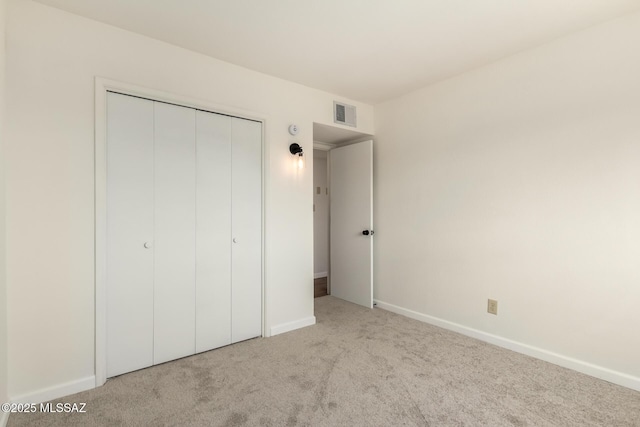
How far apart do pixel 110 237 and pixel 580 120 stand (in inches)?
134

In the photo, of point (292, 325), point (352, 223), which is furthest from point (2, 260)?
point (352, 223)

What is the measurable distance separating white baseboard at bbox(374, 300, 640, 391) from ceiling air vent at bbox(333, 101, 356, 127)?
2212 mm

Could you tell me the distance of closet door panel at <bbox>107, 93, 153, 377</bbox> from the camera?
2158 mm

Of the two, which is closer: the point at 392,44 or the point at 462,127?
the point at 392,44

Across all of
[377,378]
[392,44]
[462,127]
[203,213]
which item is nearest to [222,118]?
[203,213]

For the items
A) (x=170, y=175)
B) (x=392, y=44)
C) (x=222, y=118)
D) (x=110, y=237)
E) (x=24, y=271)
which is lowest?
(x=24, y=271)

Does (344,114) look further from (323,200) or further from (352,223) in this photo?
(323,200)

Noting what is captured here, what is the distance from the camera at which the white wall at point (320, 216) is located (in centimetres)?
520

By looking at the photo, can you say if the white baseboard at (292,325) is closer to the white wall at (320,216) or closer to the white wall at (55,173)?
the white wall at (55,173)

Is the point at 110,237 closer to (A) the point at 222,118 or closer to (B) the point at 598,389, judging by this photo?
(A) the point at 222,118

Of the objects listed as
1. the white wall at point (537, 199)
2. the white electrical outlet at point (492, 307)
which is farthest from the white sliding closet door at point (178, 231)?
the white electrical outlet at point (492, 307)

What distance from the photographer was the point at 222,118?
8.77ft

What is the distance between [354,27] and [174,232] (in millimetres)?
2001

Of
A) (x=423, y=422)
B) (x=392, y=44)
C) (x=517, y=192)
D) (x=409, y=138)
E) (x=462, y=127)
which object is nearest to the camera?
(x=423, y=422)
